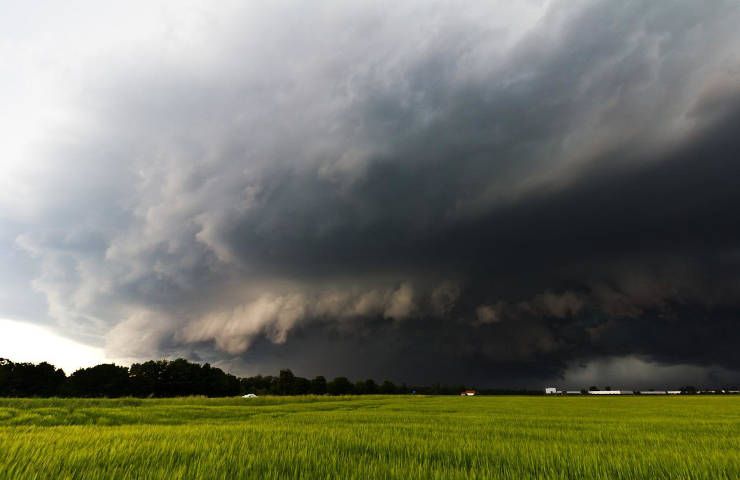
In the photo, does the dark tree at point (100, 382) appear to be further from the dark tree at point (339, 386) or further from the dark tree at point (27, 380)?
the dark tree at point (339, 386)

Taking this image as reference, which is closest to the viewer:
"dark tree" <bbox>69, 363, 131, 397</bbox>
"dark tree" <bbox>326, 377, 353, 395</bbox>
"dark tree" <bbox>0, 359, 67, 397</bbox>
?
"dark tree" <bbox>0, 359, 67, 397</bbox>

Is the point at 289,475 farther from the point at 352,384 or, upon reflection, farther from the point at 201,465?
the point at 352,384

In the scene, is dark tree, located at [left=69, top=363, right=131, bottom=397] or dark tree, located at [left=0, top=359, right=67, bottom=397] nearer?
dark tree, located at [left=0, top=359, right=67, bottom=397]

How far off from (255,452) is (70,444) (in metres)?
3.54

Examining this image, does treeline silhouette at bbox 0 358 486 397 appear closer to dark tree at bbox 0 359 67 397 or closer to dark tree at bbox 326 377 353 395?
dark tree at bbox 0 359 67 397

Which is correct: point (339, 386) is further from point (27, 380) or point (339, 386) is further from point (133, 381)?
point (27, 380)

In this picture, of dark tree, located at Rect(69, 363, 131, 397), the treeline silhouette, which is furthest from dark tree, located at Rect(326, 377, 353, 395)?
dark tree, located at Rect(69, 363, 131, 397)

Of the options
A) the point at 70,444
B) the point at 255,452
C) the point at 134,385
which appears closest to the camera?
the point at 255,452

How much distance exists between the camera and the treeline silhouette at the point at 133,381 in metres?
96.6

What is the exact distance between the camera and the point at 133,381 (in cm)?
11300

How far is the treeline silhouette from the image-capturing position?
96.6 m

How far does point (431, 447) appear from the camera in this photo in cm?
755

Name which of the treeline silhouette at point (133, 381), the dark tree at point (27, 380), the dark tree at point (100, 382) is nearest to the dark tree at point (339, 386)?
the treeline silhouette at point (133, 381)

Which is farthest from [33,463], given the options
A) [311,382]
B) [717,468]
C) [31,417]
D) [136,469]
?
[311,382]
